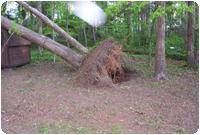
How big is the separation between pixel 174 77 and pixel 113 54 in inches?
77.8

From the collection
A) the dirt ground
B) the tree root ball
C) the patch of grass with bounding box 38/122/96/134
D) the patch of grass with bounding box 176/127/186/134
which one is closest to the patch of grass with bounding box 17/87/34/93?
the dirt ground

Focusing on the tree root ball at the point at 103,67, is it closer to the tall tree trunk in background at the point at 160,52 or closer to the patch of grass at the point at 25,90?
the tall tree trunk in background at the point at 160,52

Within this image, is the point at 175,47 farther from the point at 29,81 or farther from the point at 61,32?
the point at 29,81

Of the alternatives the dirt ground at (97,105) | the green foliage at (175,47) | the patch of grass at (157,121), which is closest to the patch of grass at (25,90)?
the dirt ground at (97,105)

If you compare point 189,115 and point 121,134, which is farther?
point 189,115

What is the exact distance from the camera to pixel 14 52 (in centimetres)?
1295

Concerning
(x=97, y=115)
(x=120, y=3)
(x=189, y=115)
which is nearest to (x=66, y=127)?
(x=97, y=115)

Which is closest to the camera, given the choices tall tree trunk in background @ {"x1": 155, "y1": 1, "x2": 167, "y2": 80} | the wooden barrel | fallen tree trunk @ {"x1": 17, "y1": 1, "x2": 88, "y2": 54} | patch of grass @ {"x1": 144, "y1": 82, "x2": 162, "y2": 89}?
patch of grass @ {"x1": 144, "y1": 82, "x2": 162, "y2": 89}

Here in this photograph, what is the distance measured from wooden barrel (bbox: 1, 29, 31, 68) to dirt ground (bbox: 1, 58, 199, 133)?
1450 mm

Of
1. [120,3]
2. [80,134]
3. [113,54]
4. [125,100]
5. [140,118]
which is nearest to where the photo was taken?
[80,134]

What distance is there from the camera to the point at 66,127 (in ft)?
22.9

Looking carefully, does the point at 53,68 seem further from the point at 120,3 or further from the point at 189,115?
the point at 189,115

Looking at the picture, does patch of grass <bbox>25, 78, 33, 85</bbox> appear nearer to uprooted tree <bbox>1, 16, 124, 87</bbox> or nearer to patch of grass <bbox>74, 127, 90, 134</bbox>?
uprooted tree <bbox>1, 16, 124, 87</bbox>

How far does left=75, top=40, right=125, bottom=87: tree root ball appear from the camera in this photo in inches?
394
